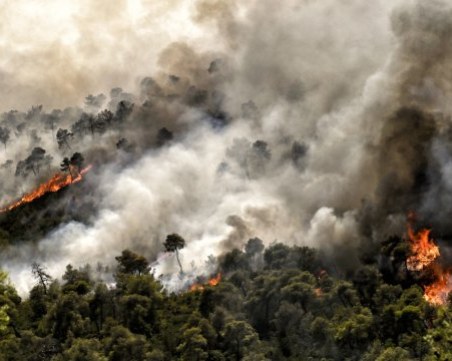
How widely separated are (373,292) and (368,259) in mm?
17382

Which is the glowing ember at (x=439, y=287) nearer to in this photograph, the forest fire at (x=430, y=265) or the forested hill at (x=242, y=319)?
the forest fire at (x=430, y=265)

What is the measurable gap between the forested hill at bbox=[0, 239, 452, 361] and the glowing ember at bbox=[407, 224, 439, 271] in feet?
12.1

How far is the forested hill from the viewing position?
101 meters

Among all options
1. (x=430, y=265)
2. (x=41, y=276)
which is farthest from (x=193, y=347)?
(x=430, y=265)

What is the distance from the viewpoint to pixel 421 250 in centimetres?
13400

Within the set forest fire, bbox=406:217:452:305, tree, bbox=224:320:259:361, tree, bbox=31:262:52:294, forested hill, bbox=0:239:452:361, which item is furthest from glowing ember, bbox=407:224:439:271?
tree, bbox=31:262:52:294

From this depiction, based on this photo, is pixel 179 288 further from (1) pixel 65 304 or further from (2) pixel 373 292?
(2) pixel 373 292

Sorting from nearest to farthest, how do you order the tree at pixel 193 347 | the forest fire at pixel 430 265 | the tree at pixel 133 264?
→ the tree at pixel 193 347
the forest fire at pixel 430 265
the tree at pixel 133 264

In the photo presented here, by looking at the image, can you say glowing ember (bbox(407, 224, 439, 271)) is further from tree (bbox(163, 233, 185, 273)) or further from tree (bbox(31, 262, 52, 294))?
tree (bbox(31, 262, 52, 294))

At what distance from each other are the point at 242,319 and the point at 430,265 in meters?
40.5

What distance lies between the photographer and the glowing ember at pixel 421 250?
130625mm

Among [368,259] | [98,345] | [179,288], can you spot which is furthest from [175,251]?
[98,345]

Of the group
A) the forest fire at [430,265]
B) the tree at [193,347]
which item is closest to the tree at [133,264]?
the tree at [193,347]

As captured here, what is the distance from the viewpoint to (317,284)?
128750 millimetres
